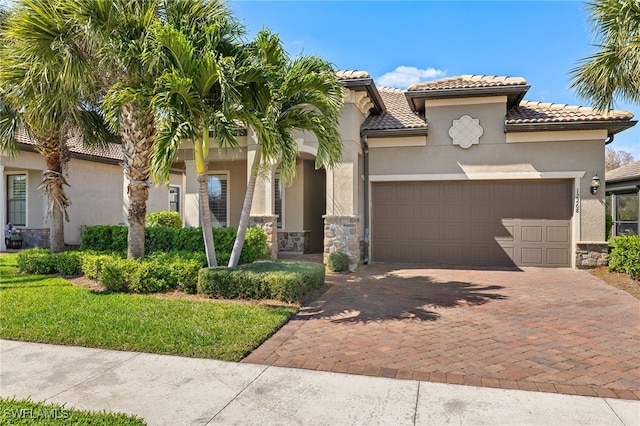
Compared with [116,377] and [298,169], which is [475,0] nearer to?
[298,169]

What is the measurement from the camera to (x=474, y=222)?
1235 cm

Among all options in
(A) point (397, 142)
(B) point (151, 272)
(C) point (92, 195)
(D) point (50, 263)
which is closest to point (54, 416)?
(B) point (151, 272)

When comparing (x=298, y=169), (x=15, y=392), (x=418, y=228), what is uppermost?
(x=298, y=169)

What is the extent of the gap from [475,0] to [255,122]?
6.31m

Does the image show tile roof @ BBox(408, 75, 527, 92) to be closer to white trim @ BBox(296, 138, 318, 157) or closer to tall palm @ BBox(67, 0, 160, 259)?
white trim @ BBox(296, 138, 318, 157)

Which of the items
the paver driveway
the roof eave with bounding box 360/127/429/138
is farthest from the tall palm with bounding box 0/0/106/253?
the roof eave with bounding box 360/127/429/138

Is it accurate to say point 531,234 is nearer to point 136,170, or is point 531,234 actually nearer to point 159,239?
point 159,239

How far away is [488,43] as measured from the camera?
10781 mm

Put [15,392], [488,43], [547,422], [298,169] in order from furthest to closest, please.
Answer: [298,169], [488,43], [15,392], [547,422]

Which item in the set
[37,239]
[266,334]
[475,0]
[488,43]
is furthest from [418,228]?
[37,239]

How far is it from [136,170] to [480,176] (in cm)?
965

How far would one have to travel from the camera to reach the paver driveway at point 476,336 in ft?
14.6

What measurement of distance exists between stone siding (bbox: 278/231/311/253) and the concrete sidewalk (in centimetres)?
946

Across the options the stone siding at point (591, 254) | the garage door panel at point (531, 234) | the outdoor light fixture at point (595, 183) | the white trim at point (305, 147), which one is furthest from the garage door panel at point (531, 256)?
the white trim at point (305, 147)
